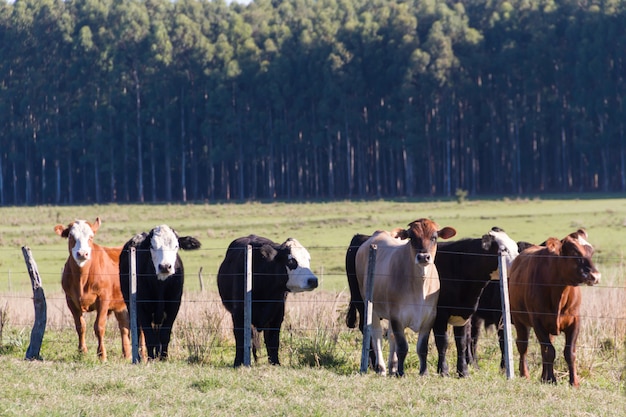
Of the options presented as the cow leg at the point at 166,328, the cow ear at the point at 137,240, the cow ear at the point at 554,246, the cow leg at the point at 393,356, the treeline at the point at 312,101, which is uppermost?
the treeline at the point at 312,101

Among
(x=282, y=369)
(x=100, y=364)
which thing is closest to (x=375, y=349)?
(x=282, y=369)

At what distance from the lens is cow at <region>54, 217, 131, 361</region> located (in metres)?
13.6

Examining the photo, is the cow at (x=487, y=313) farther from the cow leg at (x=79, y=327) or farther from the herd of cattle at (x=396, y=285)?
the cow leg at (x=79, y=327)

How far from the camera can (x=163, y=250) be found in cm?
A: 1359

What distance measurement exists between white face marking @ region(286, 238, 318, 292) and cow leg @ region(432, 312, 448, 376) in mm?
1640

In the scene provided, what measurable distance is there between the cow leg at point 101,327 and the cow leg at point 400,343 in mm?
3833

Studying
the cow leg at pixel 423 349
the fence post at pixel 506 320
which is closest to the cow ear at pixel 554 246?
the fence post at pixel 506 320

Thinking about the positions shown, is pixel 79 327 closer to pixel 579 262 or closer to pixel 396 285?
pixel 396 285

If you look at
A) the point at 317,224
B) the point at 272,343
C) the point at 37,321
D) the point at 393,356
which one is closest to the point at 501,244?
the point at 393,356

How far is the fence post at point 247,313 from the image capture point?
1242cm

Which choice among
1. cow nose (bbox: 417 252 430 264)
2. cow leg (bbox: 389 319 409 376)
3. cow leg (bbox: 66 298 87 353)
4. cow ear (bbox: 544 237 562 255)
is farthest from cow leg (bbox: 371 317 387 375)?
cow leg (bbox: 66 298 87 353)

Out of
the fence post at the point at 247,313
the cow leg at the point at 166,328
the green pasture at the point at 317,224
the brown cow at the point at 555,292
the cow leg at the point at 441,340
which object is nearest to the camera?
the brown cow at the point at 555,292

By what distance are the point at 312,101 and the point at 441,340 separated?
2508 inches

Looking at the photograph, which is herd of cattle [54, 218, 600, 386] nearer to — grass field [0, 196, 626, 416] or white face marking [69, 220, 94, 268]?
white face marking [69, 220, 94, 268]
